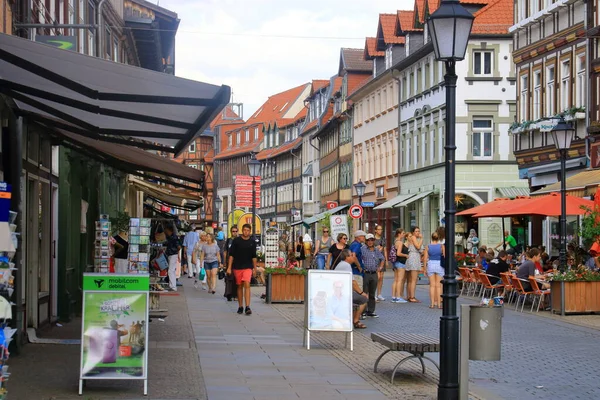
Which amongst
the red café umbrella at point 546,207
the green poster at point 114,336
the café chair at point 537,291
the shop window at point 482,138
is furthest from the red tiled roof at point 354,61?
the green poster at point 114,336

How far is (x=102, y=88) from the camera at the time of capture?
10.8 meters

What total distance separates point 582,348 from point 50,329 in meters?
7.89

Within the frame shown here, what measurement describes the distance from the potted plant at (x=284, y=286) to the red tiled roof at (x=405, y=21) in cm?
3472

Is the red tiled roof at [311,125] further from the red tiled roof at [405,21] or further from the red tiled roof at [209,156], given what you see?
the red tiled roof at [209,156]

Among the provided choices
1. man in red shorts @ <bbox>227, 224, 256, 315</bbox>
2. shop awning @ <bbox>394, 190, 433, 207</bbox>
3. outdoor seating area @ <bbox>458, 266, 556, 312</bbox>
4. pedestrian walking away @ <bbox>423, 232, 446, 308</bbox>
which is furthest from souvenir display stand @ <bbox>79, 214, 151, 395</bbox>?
shop awning @ <bbox>394, 190, 433, 207</bbox>

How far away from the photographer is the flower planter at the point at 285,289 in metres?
26.3

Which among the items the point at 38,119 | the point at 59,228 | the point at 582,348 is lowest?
the point at 582,348

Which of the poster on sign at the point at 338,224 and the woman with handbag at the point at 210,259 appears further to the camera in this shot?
the poster on sign at the point at 338,224

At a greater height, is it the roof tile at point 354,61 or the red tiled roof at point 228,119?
the red tiled roof at point 228,119

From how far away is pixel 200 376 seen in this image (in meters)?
12.5

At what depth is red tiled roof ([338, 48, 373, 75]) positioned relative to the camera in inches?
2992

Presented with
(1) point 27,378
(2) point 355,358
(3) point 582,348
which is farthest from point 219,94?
(3) point 582,348

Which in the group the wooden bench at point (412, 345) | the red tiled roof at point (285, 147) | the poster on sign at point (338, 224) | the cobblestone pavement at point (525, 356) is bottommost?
the cobblestone pavement at point (525, 356)

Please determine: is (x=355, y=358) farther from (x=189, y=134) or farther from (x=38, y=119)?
(x=38, y=119)
